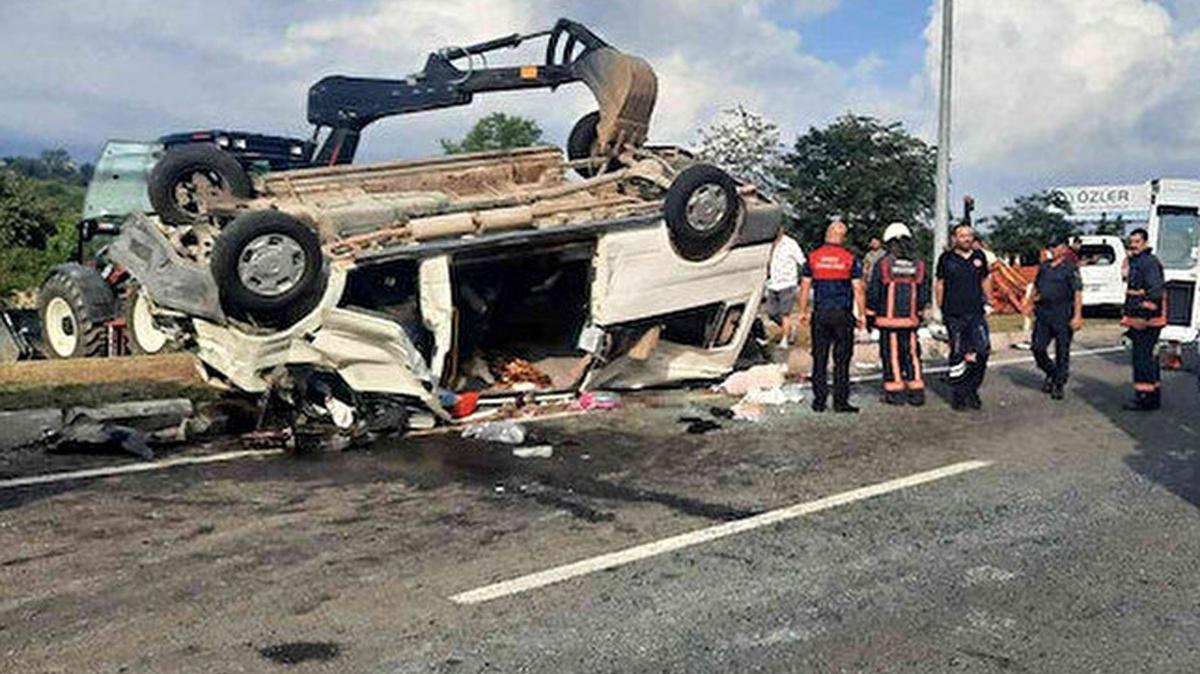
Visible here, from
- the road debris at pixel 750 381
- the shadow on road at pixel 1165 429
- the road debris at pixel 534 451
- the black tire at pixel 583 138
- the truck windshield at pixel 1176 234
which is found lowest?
the shadow on road at pixel 1165 429

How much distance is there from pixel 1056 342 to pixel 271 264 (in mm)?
6730

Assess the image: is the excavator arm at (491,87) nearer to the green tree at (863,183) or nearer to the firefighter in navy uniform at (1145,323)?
the firefighter in navy uniform at (1145,323)

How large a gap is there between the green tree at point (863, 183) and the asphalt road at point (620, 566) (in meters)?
17.5

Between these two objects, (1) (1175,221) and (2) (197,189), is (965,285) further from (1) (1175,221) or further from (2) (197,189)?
(1) (1175,221)

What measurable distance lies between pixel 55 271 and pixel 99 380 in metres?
3.18

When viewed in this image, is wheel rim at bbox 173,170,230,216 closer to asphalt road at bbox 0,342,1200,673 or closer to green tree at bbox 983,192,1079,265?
asphalt road at bbox 0,342,1200,673

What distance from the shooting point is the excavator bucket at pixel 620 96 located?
33.0ft

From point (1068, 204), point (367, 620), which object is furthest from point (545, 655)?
point (1068, 204)

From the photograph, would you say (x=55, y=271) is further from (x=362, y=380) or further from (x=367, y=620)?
(x=367, y=620)

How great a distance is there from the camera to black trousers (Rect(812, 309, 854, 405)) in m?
9.00

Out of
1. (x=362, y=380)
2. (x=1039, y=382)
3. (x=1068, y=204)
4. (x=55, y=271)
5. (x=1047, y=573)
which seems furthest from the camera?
(x=1068, y=204)

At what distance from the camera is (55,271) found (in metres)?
→ 12.2

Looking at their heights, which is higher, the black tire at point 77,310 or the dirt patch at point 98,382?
the black tire at point 77,310

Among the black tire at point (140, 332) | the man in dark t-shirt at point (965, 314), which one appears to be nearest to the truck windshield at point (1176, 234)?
the man in dark t-shirt at point (965, 314)
